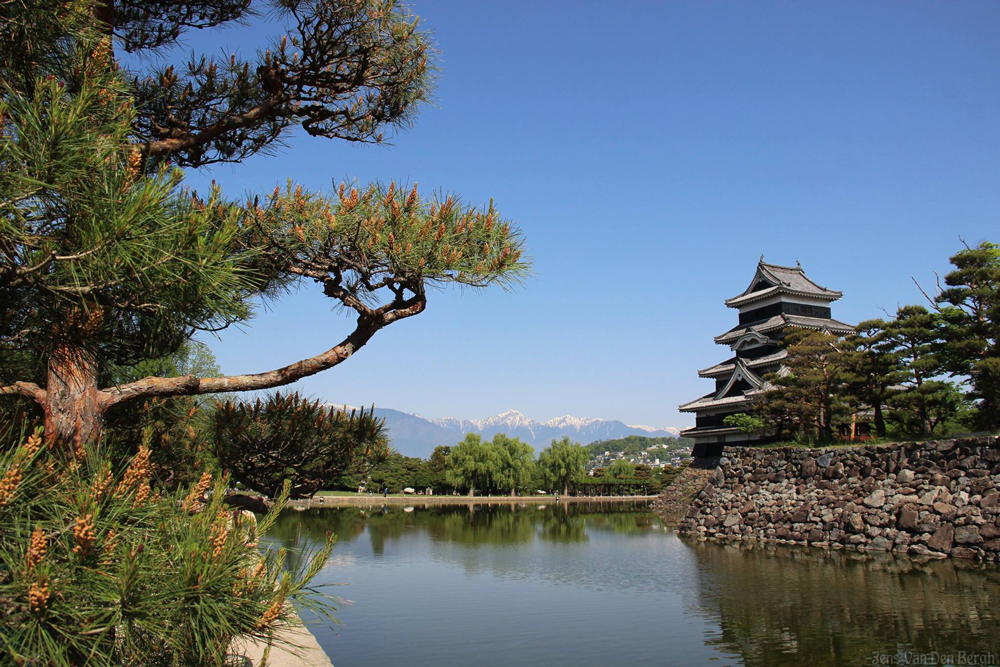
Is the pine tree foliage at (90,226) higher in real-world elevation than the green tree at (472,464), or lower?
higher

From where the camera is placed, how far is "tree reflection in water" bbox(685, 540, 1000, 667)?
6.99 meters

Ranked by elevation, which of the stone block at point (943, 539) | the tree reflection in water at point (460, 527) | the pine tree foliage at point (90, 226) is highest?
the pine tree foliage at point (90, 226)

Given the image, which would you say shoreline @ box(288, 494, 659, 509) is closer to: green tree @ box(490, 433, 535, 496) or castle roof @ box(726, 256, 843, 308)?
green tree @ box(490, 433, 535, 496)

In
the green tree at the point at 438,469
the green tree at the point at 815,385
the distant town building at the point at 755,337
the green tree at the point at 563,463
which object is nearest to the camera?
the green tree at the point at 815,385

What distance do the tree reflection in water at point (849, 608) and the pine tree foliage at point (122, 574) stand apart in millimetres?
6422

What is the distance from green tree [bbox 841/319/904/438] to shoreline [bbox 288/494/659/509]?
83.3 feet

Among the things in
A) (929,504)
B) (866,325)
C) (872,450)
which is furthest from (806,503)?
(866,325)

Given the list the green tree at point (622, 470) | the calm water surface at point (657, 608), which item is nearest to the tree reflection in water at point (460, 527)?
the calm water surface at point (657, 608)

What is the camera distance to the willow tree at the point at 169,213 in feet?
6.72

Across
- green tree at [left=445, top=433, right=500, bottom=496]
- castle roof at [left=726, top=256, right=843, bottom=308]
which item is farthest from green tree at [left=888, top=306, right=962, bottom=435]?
green tree at [left=445, top=433, right=500, bottom=496]

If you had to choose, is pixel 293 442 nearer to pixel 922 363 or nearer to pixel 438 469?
pixel 922 363

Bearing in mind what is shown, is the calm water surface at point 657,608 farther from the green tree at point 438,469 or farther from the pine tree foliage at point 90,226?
the green tree at point 438,469

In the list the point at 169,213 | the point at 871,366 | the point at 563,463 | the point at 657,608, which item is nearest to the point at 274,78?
the point at 169,213

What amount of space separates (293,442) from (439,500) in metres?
39.4
